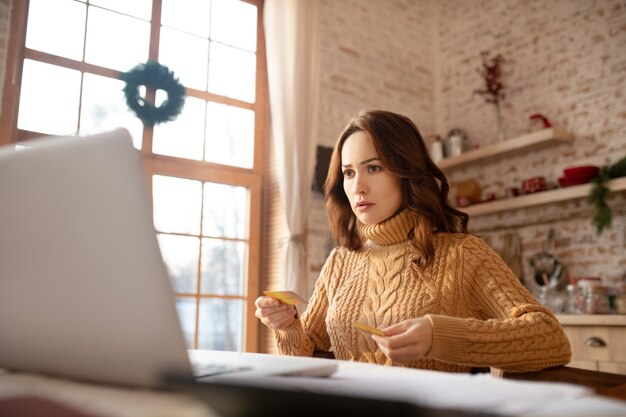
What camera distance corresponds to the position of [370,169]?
5.77ft

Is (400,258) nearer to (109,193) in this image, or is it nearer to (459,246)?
(459,246)

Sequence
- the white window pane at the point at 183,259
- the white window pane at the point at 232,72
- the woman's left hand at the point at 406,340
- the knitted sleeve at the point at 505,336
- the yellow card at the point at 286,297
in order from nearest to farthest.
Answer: the woman's left hand at the point at 406,340
the knitted sleeve at the point at 505,336
the yellow card at the point at 286,297
the white window pane at the point at 183,259
the white window pane at the point at 232,72

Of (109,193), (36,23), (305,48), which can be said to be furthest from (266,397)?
(305,48)

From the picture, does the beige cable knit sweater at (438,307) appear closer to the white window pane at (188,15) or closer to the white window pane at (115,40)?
the white window pane at (115,40)

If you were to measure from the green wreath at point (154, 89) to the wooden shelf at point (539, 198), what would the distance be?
8.11 feet

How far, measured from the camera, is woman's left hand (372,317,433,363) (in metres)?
1.04

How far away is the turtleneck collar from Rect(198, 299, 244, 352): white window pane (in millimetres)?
2383

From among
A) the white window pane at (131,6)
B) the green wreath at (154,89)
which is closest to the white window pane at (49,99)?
the green wreath at (154,89)

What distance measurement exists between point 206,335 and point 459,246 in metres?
2.64

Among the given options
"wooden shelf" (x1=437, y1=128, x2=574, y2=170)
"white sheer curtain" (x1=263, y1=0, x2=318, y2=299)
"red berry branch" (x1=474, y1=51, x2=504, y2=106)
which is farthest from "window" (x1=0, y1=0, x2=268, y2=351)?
"red berry branch" (x1=474, y1=51, x2=504, y2=106)

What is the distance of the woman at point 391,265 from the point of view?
1.56 m

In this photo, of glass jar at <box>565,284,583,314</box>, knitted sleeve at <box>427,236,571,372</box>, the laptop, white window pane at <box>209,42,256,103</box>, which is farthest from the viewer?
white window pane at <box>209,42,256,103</box>

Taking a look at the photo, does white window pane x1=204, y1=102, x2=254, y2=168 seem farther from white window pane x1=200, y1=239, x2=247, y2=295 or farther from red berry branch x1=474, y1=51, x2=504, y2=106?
red berry branch x1=474, y1=51, x2=504, y2=106

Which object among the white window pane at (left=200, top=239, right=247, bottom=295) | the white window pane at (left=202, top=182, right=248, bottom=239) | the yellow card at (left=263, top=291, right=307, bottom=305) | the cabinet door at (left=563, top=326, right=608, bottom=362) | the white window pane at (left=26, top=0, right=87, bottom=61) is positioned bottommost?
the cabinet door at (left=563, top=326, right=608, bottom=362)
